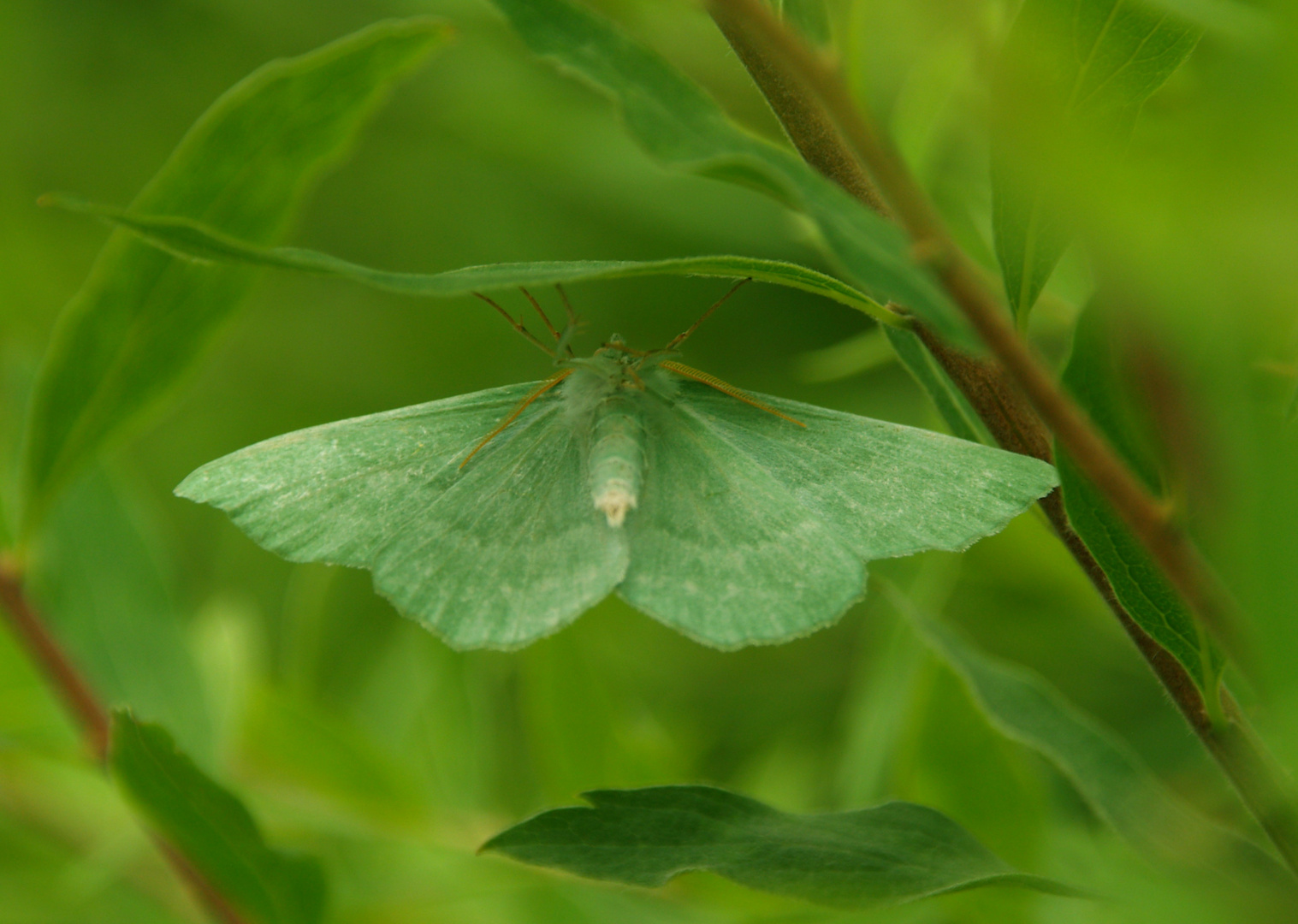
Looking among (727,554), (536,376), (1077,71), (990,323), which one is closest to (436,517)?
(727,554)

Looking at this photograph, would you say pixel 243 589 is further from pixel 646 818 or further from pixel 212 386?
pixel 646 818

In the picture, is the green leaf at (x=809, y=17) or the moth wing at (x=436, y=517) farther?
the moth wing at (x=436, y=517)

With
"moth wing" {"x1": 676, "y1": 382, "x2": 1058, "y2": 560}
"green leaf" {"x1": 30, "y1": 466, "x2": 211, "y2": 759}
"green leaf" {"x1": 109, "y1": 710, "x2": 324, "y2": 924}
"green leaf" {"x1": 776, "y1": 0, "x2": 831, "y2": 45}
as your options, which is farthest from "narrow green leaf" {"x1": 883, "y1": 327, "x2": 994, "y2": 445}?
"green leaf" {"x1": 30, "y1": 466, "x2": 211, "y2": 759}

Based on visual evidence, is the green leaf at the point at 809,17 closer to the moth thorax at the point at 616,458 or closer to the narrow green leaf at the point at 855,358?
the moth thorax at the point at 616,458

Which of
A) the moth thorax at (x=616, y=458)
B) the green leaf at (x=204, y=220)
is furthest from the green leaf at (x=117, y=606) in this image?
the moth thorax at (x=616, y=458)

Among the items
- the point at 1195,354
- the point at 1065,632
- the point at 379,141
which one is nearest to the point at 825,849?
the point at 1195,354

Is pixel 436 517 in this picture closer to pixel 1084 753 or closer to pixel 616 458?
pixel 616 458

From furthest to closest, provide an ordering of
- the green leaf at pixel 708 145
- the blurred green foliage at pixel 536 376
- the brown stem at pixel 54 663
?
the brown stem at pixel 54 663, the green leaf at pixel 708 145, the blurred green foliage at pixel 536 376
